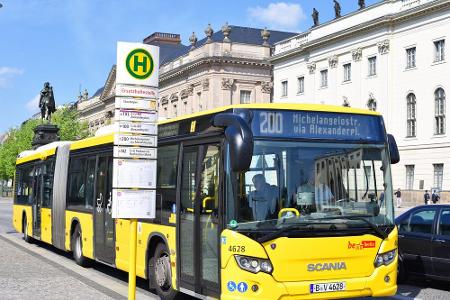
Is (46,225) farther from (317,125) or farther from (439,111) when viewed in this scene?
(439,111)

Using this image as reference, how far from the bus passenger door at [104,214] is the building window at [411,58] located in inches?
1745

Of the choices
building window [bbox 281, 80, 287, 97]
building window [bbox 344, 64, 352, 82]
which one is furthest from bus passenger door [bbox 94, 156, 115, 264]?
building window [bbox 281, 80, 287, 97]

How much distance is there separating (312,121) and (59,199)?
8.71m

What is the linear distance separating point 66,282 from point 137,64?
5.07m

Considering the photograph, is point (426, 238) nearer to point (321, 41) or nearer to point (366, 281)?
point (366, 281)

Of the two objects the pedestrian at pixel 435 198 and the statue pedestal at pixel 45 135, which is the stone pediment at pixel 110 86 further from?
the statue pedestal at pixel 45 135

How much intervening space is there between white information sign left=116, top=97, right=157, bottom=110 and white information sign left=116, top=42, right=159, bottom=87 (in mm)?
167

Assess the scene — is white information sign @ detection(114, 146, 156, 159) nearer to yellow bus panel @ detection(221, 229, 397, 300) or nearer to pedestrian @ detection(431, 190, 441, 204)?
yellow bus panel @ detection(221, 229, 397, 300)

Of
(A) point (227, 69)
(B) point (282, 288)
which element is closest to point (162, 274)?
(B) point (282, 288)

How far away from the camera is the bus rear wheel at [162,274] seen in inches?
362

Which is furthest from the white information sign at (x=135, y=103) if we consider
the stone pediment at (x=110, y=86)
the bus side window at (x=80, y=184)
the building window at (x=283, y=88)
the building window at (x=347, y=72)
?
the stone pediment at (x=110, y=86)

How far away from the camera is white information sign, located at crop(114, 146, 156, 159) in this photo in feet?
22.2

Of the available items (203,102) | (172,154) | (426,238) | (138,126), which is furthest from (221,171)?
(203,102)

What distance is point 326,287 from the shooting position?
737 cm
